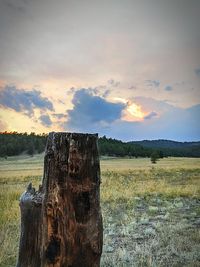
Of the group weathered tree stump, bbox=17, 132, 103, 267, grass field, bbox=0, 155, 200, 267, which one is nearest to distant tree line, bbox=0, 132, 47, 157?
grass field, bbox=0, 155, 200, 267

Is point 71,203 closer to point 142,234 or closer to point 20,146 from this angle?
point 142,234

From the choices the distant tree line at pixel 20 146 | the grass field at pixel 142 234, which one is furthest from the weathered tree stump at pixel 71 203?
the distant tree line at pixel 20 146

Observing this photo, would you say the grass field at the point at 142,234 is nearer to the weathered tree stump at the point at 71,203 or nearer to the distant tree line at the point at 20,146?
the weathered tree stump at the point at 71,203

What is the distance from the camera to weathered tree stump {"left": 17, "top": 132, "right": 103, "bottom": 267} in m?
3.60

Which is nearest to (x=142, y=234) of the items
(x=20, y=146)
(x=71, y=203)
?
(x=71, y=203)

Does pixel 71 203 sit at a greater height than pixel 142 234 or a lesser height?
greater

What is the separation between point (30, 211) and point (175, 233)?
478cm

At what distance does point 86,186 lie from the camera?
3625 millimetres

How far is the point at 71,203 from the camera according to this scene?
3.63m

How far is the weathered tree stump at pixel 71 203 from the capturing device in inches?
142

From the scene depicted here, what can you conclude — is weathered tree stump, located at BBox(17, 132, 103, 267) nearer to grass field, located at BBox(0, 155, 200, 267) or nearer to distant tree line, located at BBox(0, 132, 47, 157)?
grass field, located at BBox(0, 155, 200, 267)

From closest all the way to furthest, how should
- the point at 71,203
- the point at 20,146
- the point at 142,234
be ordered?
the point at 71,203 → the point at 142,234 → the point at 20,146

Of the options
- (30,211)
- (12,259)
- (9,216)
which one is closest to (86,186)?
(30,211)

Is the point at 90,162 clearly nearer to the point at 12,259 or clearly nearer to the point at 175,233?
the point at 12,259
